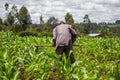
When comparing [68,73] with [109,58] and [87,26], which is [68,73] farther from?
[87,26]

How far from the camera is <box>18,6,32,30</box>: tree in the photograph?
7179cm

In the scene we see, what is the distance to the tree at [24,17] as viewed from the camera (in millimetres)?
71794

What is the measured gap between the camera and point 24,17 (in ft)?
240

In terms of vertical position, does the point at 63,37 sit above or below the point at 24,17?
above

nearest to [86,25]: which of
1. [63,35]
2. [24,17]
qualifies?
[24,17]

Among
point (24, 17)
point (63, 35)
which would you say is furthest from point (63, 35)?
point (24, 17)

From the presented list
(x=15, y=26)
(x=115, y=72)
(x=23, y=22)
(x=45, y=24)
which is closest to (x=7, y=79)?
(x=115, y=72)

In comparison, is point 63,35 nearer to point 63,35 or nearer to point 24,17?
point 63,35

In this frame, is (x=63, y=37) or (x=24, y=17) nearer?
(x=63, y=37)

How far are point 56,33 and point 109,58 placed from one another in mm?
5901

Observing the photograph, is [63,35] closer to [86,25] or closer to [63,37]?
[63,37]

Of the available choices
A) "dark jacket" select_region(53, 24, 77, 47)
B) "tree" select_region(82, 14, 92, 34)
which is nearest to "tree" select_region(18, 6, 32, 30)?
"tree" select_region(82, 14, 92, 34)

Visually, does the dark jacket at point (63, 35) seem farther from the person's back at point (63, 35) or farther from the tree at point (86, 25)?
the tree at point (86, 25)

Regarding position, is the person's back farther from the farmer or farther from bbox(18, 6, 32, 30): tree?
bbox(18, 6, 32, 30): tree
